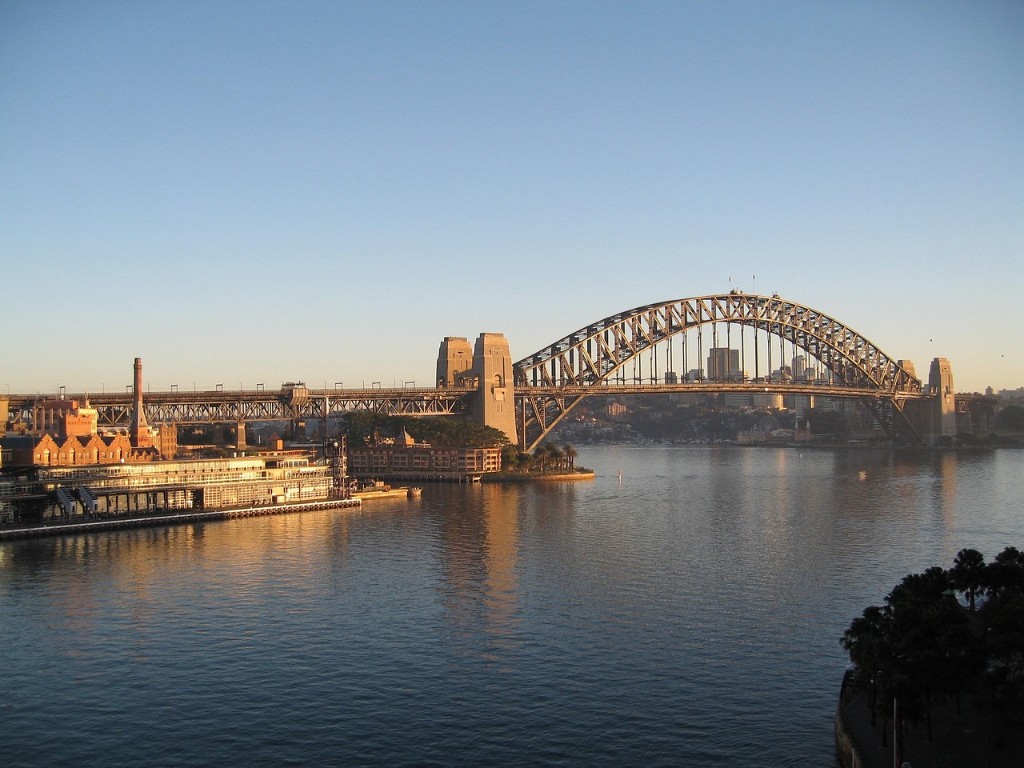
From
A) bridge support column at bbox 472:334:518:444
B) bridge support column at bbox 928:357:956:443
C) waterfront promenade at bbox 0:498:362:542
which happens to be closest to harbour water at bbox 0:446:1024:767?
waterfront promenade at bbox 0:498:362:542

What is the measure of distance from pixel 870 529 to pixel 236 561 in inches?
933

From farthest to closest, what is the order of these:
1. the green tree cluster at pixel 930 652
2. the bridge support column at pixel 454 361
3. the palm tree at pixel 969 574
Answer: the bridge support column at pixel 454 361 → the palm tree at pixel 969 574 → the green tree cluster at pixel 930 652

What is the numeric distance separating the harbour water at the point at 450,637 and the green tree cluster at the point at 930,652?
179cm

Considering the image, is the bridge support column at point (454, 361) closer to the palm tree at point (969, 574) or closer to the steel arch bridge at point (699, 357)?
the steel arch bridge at point (699, 357)

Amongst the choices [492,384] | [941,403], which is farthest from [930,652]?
[941,403]

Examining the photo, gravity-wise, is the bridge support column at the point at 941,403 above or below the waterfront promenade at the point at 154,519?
above

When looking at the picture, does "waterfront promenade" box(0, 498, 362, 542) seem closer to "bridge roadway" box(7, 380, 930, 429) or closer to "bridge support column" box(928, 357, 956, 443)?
"bridge roadway" box(7, 380, 930, 429)

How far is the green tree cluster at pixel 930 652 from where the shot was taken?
1606 centimetres

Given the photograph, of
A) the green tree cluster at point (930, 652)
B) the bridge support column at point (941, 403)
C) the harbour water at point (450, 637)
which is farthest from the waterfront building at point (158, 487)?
the bridge support column at point (941, 403)

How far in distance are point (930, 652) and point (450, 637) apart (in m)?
11.3

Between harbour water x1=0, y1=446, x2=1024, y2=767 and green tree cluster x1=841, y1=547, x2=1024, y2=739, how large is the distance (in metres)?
1.79

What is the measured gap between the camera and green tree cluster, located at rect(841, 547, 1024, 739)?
16.1m

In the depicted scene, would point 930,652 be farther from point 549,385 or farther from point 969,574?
point 549,385

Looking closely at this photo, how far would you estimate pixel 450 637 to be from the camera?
24250 millimetres
